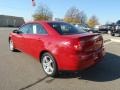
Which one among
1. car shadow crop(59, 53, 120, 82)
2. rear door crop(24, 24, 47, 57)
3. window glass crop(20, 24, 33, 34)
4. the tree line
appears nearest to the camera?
car shadow crop(59, 53, 120, 82)

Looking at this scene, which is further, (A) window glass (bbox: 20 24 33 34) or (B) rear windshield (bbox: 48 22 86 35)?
(A) window glass (bbox: 20 24 33 34)

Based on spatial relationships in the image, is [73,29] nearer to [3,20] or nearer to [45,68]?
[45,68]

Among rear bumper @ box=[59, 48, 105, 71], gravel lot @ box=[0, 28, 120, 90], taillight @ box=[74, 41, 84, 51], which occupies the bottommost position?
gravel lot @ box=[0, 28, 120, 90]

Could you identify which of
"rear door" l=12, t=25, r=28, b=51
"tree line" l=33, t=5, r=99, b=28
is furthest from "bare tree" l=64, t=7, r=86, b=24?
"rear door" l=12, t=25, r=28, b=51

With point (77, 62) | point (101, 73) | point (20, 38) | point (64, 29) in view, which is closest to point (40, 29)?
point (64, 29)

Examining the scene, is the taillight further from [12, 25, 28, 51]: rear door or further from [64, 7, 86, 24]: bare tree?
[64, 7, 86, 24]: bare tree

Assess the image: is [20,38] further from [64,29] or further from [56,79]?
[56,79]

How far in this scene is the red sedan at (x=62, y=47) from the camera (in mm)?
5148

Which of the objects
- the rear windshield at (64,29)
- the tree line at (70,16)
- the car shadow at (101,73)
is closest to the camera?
the car shadow at (101,73)

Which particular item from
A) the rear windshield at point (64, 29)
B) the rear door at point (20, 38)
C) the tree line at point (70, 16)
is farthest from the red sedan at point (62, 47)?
the tree line at point (70, 16)

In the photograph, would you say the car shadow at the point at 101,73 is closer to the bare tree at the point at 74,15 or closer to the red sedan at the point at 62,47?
the red sedan at the point at 62,47

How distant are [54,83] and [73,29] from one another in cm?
204

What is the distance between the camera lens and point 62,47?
5.28 meters

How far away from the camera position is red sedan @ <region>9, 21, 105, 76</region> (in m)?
5.15
